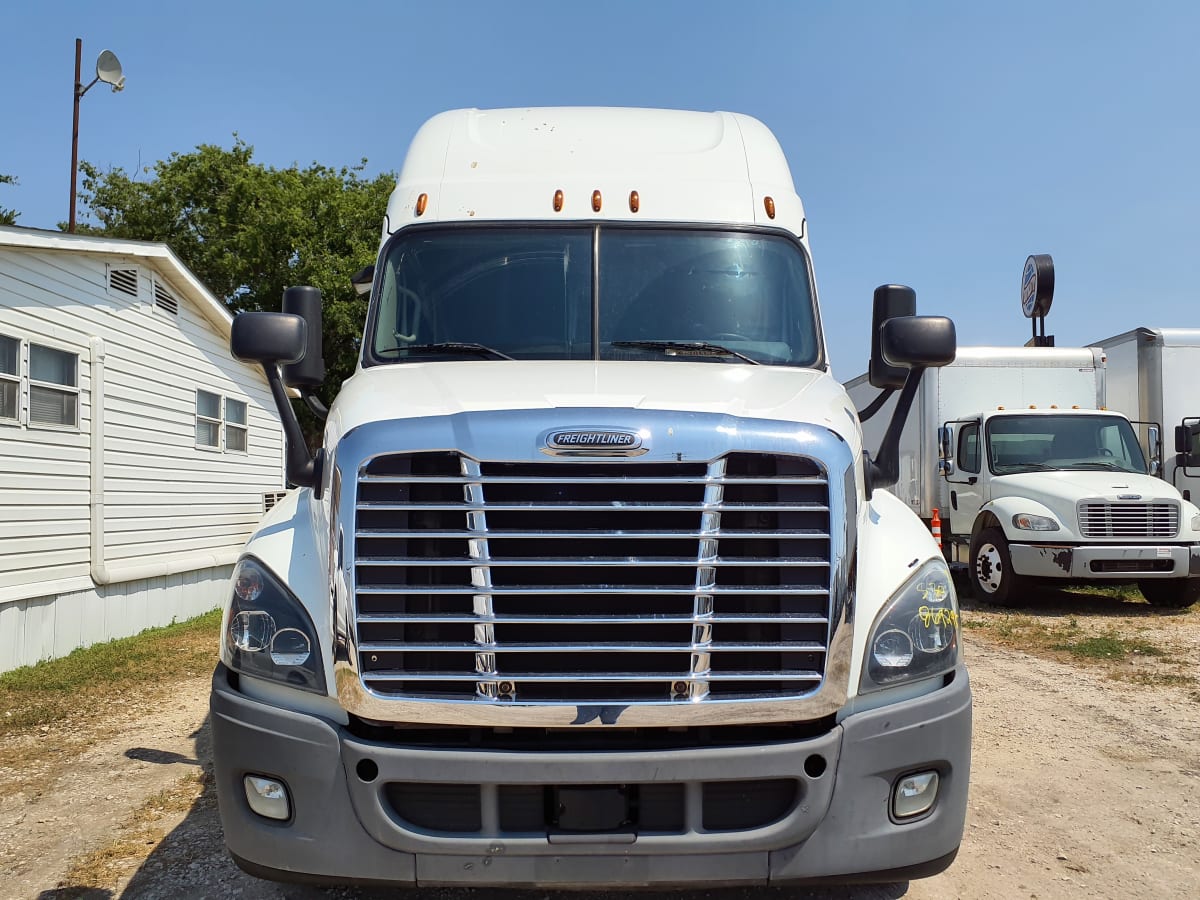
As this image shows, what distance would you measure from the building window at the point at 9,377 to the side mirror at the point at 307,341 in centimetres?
570

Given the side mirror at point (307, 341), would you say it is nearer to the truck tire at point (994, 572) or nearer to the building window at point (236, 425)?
the truck tire at point (994, 572)

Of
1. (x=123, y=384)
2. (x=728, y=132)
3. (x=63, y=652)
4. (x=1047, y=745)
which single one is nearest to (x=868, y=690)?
(x=728, y=132)

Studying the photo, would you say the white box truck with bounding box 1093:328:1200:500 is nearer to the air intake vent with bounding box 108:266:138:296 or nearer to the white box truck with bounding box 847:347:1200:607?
the white box truck with bounding box 847:347:1200:607

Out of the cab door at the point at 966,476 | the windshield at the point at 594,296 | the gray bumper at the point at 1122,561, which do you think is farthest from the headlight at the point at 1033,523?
the windshield at the point at 594,296

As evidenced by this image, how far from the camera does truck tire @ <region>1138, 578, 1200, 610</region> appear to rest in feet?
36.7

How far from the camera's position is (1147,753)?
5.66m

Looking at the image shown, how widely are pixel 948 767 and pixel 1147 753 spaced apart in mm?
3533

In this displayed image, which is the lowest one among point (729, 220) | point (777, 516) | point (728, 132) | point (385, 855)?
point (385, 855)

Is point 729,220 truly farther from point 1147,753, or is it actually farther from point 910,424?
point 910,424

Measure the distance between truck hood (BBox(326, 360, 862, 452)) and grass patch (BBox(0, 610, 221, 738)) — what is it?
4697mm

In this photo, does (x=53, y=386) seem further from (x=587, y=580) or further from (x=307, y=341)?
(x=587, y=580)

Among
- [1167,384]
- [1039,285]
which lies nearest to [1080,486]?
[1167,384]

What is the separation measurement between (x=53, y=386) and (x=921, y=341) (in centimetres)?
853

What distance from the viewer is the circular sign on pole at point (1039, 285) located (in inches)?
611
